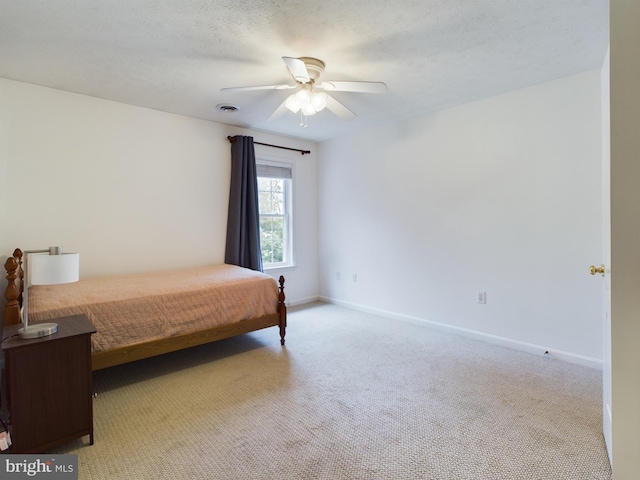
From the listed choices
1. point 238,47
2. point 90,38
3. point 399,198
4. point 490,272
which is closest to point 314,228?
point 399,198

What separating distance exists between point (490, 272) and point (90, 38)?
3.85m

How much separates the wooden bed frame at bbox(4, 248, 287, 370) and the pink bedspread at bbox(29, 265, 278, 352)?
4cm

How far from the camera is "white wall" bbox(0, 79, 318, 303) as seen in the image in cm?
299

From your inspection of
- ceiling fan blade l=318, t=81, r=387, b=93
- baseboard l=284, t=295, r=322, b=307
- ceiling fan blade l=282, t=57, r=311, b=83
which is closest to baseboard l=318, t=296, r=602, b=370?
baseboard l=284, t=295, r=322, b=307

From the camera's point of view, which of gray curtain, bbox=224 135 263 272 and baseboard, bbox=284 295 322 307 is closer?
gray curtain, bbox=224 135 263 272

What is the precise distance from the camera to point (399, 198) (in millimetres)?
4203

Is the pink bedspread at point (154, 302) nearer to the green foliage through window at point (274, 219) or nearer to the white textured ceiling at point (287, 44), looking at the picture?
the green foliage through window at point (274, 219)

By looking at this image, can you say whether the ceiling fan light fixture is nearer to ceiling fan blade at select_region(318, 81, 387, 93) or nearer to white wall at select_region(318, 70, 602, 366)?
ceiling fan blade at select_region(318, 81, 387, 93)

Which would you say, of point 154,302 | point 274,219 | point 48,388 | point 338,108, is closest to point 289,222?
point 274,219

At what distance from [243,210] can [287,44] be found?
2328mm

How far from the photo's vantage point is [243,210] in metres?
4.32

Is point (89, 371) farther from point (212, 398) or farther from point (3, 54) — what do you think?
point (3, 54)

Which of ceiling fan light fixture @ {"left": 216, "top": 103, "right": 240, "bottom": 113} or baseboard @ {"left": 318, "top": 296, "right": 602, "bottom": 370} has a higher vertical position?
ceiling fan light fixture @ {"left": 216, "top": 103, "right": 240, "bottom": 113}

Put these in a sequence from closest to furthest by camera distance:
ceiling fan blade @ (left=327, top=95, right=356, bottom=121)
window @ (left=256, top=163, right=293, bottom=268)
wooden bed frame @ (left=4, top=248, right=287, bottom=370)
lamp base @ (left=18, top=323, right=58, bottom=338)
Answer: lamp base @ (left=18, top=323, right=58, bottom=338) < wooden bed frame @ (left=4, top=248, right=287, bottom=370) < ceiling fan blade @ (left=327, top=95, right=356, bottom=121) < window @ (left=256, top=163, right=293, bottom=268)
